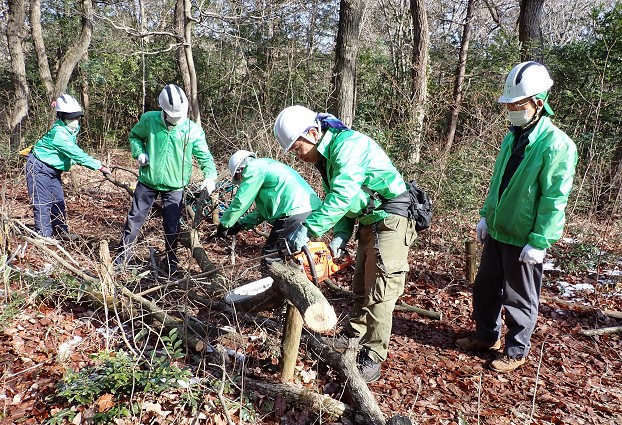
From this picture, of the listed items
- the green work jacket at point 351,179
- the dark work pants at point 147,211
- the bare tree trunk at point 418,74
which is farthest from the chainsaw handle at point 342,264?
the bare tree trunk at point 418,74

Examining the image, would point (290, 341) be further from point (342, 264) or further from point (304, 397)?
point (342, 264)

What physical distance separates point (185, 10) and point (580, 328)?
27.4 feet

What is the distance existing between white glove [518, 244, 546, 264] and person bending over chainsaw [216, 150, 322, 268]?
1.70m

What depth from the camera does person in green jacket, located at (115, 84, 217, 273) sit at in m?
4.61

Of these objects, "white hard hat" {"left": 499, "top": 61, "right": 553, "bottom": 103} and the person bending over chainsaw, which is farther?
the person bending over chainsaw

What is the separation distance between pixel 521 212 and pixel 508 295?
658 millimetres

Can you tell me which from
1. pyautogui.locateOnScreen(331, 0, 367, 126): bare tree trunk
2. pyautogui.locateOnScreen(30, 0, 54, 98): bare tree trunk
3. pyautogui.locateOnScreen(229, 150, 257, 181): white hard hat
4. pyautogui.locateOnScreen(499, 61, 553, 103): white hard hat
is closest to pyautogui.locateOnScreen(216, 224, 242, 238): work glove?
pyautogui.locateOnScreen(229, 150, 257, 181): white hard hat

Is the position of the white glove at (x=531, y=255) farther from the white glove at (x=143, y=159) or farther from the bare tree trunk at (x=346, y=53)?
the bare tree trunk at (x=346, y=53)

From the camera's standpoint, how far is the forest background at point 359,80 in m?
6.72

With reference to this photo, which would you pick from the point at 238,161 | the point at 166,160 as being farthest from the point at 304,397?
the point at 166,160

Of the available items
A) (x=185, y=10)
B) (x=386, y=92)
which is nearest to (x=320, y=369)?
(x=185, y=10)

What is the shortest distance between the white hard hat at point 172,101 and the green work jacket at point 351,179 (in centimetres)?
205

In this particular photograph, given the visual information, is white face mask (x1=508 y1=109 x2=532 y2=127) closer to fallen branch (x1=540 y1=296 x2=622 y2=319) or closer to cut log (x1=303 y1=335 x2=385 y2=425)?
cut log (x1=303 y1=335 x2=385 y2=425)

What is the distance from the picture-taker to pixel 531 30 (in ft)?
30.5
